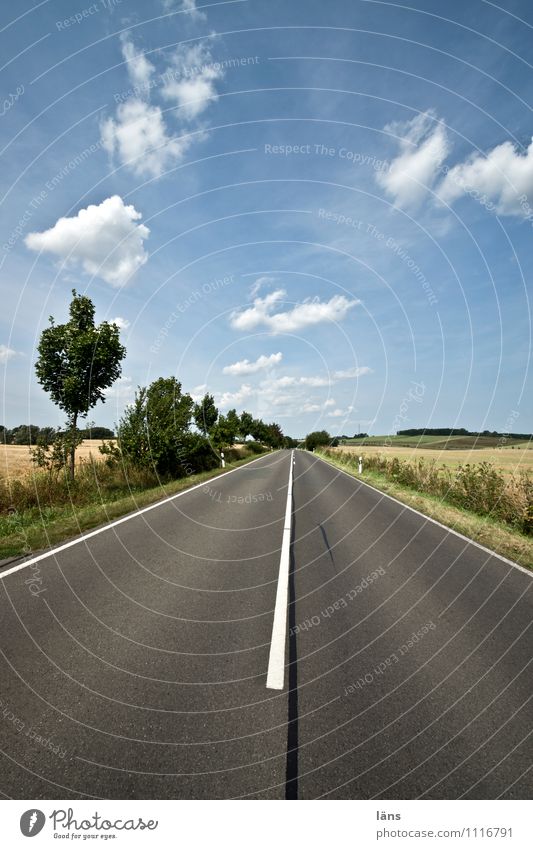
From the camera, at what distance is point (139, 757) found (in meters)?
2.44

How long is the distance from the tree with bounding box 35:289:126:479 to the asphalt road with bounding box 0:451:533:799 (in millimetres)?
9240

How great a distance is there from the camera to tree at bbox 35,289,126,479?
14.6 meters

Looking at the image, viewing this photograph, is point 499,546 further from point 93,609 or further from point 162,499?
point 162,499

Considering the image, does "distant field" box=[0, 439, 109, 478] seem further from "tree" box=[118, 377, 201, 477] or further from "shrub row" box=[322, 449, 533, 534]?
"shrub row" box=[322, 449, 533, 534]

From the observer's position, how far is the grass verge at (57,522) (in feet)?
23.5

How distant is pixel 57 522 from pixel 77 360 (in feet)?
24.9

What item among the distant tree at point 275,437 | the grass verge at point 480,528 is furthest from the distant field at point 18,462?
the distant tree at point 275,437

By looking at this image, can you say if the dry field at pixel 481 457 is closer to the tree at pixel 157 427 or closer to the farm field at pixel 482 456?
Answer: the farm field at pixel 482 456

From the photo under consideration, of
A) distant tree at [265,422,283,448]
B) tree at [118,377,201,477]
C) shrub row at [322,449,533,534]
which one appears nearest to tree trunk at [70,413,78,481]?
tree at [118,377,201,477]

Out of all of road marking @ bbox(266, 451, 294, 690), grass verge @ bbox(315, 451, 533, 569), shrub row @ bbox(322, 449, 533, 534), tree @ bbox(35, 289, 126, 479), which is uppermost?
tree @ bbox(35, 289, 126, 479)

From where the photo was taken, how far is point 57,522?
29.7ft

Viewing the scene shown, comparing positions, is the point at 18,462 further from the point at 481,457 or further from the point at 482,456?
the point at 482,456
